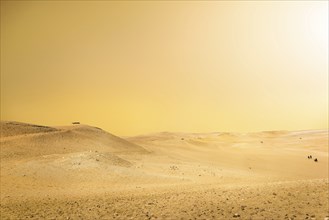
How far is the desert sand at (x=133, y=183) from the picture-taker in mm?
11859

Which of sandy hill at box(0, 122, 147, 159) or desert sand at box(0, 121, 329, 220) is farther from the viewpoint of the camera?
sandy hill at box(0, 122, 147, 159)

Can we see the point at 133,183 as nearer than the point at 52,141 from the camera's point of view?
Yes

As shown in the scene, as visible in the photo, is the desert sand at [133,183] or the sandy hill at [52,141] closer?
the desert sand at [133,183]

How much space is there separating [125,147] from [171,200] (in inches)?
712

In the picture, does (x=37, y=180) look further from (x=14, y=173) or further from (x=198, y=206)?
(x=198, y=206)

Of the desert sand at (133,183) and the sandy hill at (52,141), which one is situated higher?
the sandy hill at (52,141)

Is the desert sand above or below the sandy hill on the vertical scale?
below

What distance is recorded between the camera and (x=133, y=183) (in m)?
17.8

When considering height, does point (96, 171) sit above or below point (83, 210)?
above

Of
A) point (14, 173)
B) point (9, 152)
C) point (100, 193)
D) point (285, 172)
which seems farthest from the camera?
point (285, 172)

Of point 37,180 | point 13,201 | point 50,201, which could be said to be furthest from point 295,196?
point 37,180

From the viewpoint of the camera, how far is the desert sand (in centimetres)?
1186

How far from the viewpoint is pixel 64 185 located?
56.0ft

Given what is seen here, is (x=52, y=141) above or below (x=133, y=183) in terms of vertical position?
above
